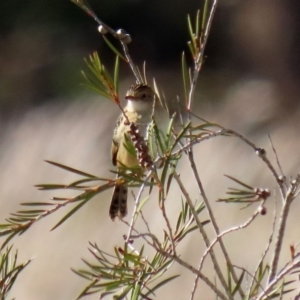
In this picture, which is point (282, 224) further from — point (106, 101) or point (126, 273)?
point (106, 101)

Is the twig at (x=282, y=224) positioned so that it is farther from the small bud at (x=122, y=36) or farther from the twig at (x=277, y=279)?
the small bud at (x=122, y=36)

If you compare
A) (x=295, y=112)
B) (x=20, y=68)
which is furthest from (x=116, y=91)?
(x=20, y=68)

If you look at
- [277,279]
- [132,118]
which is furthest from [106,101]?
[277,279]

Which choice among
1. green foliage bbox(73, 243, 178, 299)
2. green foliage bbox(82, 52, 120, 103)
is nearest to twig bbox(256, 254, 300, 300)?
green foliage bbox(73, 243, 178, 299)

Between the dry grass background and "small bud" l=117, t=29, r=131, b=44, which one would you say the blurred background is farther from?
"small bud" l=117, t=29, r=131, b=44

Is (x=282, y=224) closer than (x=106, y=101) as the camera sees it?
Yes

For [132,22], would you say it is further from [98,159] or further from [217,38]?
[98,159]

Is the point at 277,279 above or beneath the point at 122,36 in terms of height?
beneath

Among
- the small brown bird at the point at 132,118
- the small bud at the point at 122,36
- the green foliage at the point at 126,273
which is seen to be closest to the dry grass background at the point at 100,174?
the small brown bird at the point at 132,118
